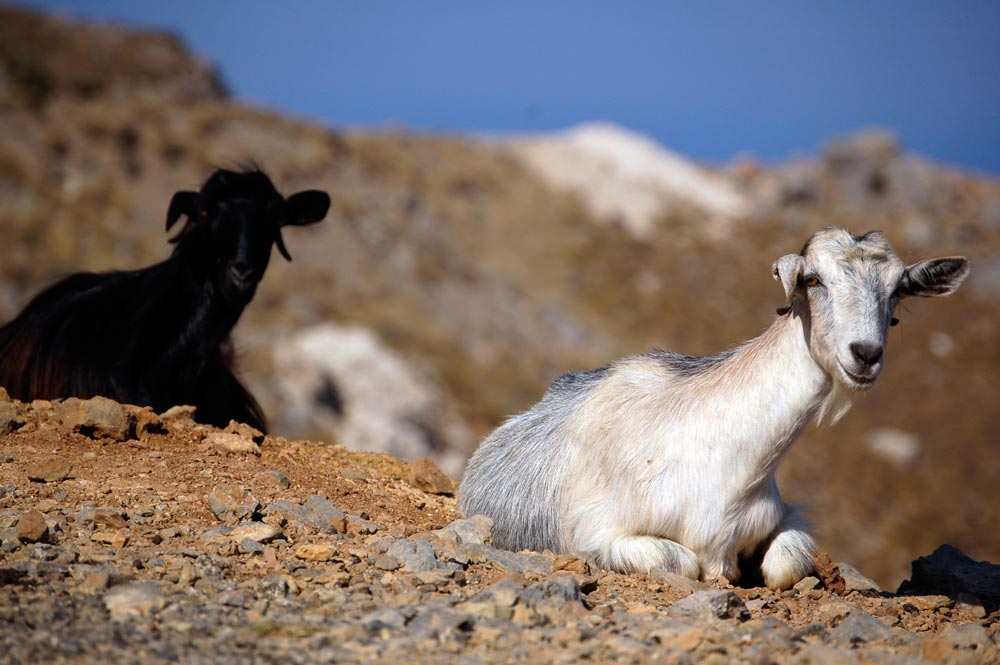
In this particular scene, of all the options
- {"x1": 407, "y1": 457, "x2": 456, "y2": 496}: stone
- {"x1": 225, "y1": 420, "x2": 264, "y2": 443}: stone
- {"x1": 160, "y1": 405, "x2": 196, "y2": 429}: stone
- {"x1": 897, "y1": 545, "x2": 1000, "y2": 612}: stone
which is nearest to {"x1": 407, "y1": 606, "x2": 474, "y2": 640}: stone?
{"x1": 407, "y1": 457, "x2": 456, "y2": 496}: stone

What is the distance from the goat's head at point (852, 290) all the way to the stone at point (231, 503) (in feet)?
10.7

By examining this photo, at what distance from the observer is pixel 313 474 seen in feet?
21.6

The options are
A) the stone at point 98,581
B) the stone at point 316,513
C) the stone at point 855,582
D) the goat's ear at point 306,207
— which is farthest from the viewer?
the goat's ear at point 306,207

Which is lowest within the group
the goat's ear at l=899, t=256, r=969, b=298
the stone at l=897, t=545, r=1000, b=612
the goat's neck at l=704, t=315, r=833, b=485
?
the stone at l=897, t=545, r=1000, b=612

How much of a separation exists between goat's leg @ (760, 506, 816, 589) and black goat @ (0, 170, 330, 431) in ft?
15.2

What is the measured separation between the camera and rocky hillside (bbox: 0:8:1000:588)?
76.2 feet

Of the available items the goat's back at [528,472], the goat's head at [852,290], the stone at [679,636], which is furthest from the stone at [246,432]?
the goat's head at [852,290]

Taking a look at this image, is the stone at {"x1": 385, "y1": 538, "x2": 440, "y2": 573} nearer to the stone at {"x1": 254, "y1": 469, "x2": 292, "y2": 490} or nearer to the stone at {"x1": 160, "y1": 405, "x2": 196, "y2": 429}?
the stone at {"x1": 254, "y1": 469, "x2": 292, "y2": 490}

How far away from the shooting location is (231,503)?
5.50 m

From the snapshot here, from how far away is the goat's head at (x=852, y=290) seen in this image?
5.02m

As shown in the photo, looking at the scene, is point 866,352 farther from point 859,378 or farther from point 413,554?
point 413,554

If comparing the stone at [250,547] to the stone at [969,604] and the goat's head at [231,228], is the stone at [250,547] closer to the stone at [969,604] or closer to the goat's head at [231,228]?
the goat's head at [231,228]

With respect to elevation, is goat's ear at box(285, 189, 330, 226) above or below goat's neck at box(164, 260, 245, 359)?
above

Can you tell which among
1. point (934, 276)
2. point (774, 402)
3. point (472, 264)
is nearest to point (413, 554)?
point (774, 402)
